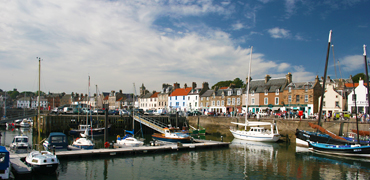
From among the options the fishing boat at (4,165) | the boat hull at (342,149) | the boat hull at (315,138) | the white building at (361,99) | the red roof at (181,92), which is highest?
the red roof at (181,92)

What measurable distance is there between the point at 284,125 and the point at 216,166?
21.6 meters

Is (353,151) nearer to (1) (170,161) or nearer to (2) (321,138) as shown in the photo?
(2) (321,138)

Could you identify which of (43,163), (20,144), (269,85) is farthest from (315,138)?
(20,144)

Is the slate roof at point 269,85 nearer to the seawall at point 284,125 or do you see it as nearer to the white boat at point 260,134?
the seawall at point 284,125

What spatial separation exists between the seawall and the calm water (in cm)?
907

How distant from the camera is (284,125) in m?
39.7

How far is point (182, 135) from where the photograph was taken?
34500 millimetres

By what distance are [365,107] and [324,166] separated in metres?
25.7

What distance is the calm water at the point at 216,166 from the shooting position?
751 inches

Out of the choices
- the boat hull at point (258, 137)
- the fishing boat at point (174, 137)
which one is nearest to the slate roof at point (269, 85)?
the boat hull at point (258, 137)

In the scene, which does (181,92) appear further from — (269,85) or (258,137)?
(258,137)

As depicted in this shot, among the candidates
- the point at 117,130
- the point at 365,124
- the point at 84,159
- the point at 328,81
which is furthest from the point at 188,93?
the point at 84,159

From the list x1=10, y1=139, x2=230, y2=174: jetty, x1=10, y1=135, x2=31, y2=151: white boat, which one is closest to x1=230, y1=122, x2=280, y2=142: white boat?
x1=10, y1=139, x2=230, y2=174: jetty

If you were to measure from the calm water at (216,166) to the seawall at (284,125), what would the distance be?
357 inches
